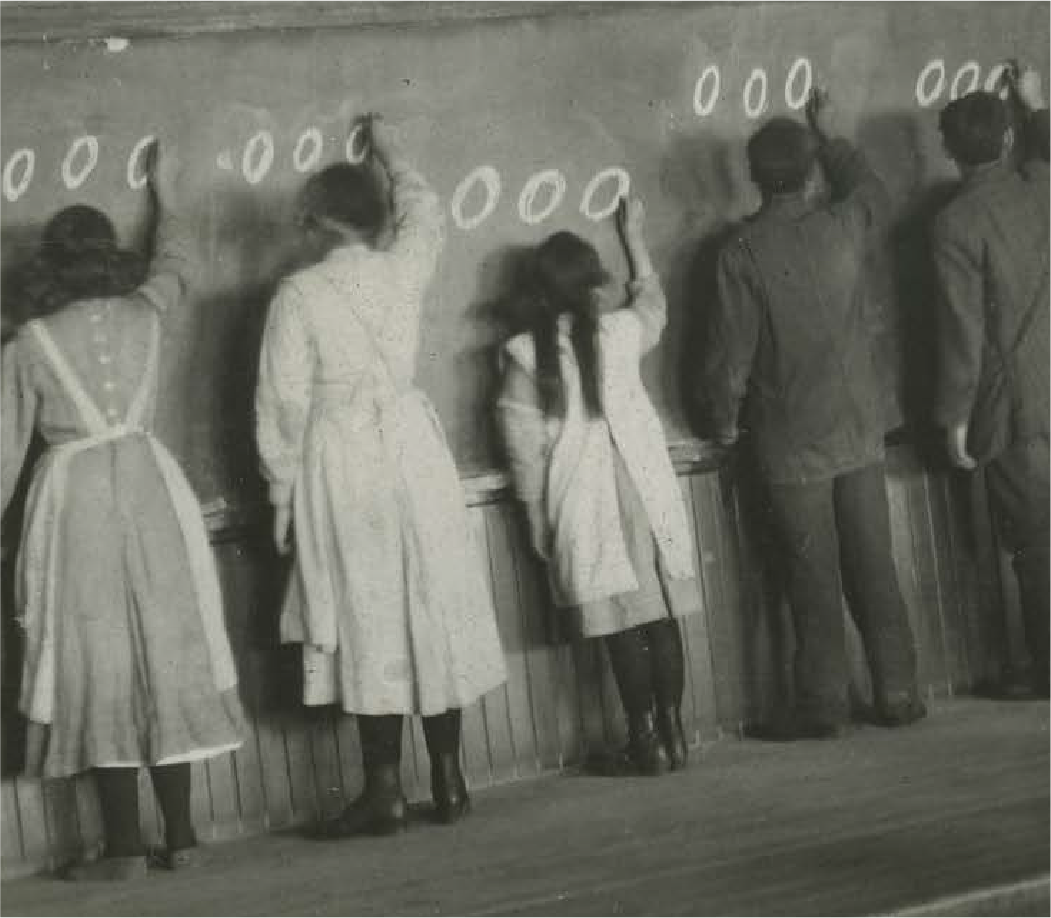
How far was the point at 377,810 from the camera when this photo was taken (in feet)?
14.6

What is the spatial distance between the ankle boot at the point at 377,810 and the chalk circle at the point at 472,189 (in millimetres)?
1317

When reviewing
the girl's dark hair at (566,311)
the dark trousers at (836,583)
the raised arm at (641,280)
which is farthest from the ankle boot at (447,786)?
the raised arm at (641,280)

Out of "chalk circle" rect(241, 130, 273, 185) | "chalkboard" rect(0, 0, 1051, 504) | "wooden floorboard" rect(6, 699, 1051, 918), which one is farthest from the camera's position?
"chalk circle" rect(241, 130, 273, 185)

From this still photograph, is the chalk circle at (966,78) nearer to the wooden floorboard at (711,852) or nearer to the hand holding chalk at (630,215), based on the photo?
the hand holding chalk at (630,215)

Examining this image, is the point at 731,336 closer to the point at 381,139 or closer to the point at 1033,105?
the point at 381,139

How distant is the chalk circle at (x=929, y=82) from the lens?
525cm

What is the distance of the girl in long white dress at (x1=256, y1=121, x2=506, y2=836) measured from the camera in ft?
14.3

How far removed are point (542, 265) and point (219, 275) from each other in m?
0.75

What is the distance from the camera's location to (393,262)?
175 inches

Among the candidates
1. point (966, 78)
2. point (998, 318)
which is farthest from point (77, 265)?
point (966, 78)

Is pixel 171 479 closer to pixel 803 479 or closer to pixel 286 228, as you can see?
pixel 286 228

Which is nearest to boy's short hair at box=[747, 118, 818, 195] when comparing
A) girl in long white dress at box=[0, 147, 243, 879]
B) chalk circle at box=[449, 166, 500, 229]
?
chalk circle at box=[449, 166, 500, 229]

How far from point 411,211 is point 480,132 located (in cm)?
40

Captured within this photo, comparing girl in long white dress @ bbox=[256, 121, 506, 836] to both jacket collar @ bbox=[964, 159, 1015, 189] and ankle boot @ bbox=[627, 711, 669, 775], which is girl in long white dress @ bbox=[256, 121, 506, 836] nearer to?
ankle boot @ bbox=[627, 711, 669, 775]
